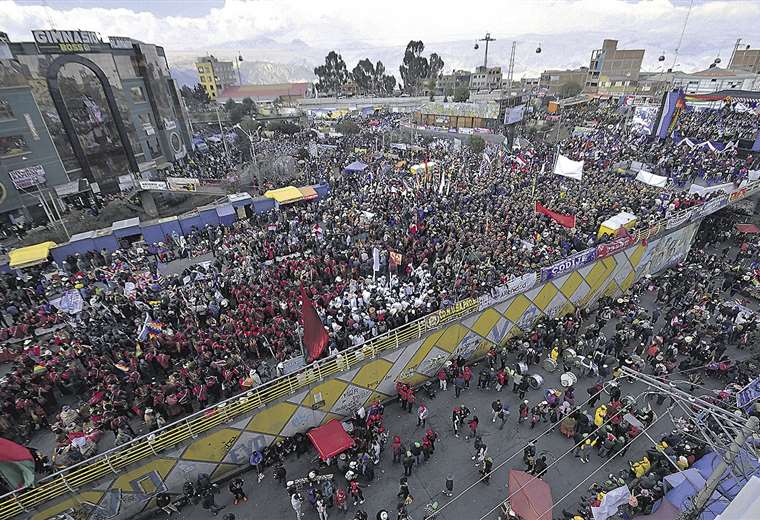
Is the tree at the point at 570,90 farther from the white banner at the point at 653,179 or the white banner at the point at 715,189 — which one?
the white banner at the point at 715,189

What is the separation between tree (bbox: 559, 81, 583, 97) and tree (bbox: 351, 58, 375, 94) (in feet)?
165

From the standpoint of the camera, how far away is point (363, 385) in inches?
523

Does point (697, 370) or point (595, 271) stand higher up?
point (595, 271)

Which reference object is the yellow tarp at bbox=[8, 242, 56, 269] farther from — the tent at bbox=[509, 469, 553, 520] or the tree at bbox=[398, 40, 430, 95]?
the tree at bbox=[398, 40, 430, 95]

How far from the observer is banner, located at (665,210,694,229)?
20391 millimetres

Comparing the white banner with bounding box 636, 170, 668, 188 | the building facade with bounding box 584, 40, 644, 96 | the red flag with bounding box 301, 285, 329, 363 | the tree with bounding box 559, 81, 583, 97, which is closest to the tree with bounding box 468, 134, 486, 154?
the white banner with bounding box 636, 170, 668, 188

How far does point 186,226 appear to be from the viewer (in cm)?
2558

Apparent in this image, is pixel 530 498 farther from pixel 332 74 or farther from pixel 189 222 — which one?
pixel 332 74

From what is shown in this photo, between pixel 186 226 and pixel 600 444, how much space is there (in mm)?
25963

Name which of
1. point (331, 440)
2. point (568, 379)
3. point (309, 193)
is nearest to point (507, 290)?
point (568, 379)

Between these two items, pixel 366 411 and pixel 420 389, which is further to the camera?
pixel 420 389

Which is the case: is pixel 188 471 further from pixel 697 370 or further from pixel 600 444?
pixel 697 370

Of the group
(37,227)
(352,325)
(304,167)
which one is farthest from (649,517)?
(37,227)

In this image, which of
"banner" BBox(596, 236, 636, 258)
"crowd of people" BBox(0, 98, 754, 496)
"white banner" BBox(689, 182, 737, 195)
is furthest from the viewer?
"white banner" BBox(689, 182, 737, 195)
